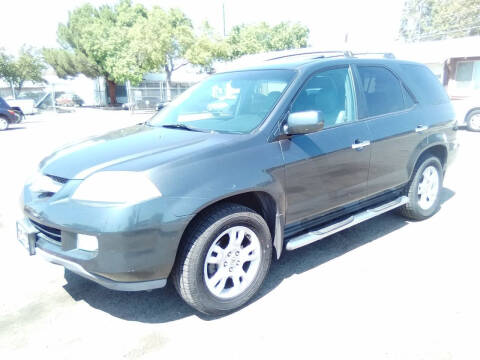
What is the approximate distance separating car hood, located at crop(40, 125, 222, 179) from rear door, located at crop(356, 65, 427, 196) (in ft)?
5.60

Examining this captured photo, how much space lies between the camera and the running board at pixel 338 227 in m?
3.28

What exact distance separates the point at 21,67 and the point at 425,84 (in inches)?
1855

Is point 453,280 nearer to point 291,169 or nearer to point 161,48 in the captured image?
point 291,169

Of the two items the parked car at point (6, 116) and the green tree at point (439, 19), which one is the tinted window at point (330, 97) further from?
the green tree at point (439, 19)

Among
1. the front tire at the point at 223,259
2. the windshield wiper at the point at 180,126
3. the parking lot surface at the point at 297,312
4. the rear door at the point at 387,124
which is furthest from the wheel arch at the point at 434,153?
the windshield wiper at the point at 180,126

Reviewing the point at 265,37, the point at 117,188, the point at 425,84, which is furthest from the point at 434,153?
the point at 265,37

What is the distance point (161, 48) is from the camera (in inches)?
1152

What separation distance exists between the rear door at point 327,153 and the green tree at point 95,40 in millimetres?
30795

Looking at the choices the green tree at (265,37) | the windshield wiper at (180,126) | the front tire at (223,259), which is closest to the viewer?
the front tire at (223,259)

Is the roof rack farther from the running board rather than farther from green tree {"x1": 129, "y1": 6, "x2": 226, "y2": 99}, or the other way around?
green tree {"x1": 129, "y1": 6, "x2": 226, "y2": 99}

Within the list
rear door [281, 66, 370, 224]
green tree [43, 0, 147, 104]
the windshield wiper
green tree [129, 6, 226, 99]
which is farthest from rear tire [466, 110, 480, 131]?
green tree [43, 0, 147, 104]

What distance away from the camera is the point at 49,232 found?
277 cm

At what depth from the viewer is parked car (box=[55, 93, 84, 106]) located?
3833cm

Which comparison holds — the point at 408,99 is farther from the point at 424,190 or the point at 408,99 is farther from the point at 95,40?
the point at 95,40
